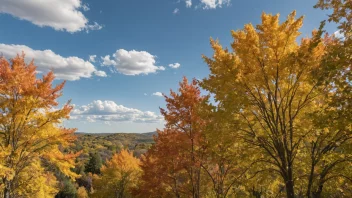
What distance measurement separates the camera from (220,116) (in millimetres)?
9539

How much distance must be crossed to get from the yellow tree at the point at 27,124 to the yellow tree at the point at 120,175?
858 inches

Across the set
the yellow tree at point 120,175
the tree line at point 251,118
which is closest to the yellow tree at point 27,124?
the tree line at point 251,118

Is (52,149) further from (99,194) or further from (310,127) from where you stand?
(99,194)

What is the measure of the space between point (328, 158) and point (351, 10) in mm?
5222

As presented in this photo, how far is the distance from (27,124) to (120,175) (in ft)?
78.7

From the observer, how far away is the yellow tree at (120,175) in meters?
36.1

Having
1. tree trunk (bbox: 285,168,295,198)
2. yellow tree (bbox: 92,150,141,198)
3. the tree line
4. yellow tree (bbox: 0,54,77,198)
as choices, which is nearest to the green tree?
yellow tree (bbox: 92,150,141,198)

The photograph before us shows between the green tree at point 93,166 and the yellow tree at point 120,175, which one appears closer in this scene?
the yellow tree at point 120,175

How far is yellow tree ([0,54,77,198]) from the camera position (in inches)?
536

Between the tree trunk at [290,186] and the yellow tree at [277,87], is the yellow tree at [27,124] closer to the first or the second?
the yellow tree at [277,87]

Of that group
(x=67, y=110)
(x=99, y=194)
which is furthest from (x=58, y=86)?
(x=99, y=194)

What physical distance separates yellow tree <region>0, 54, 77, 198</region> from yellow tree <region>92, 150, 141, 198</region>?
21.8m

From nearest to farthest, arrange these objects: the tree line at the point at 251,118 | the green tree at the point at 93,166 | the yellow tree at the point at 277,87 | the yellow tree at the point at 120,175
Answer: the tree line at the point at 251,118, the yellow tree at the point at 277,87, the yellow tree at the point at 120,175, the green tree at the point at 93,166

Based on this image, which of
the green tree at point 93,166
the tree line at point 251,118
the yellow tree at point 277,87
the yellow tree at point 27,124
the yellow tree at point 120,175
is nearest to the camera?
the tree line at point 251,118
